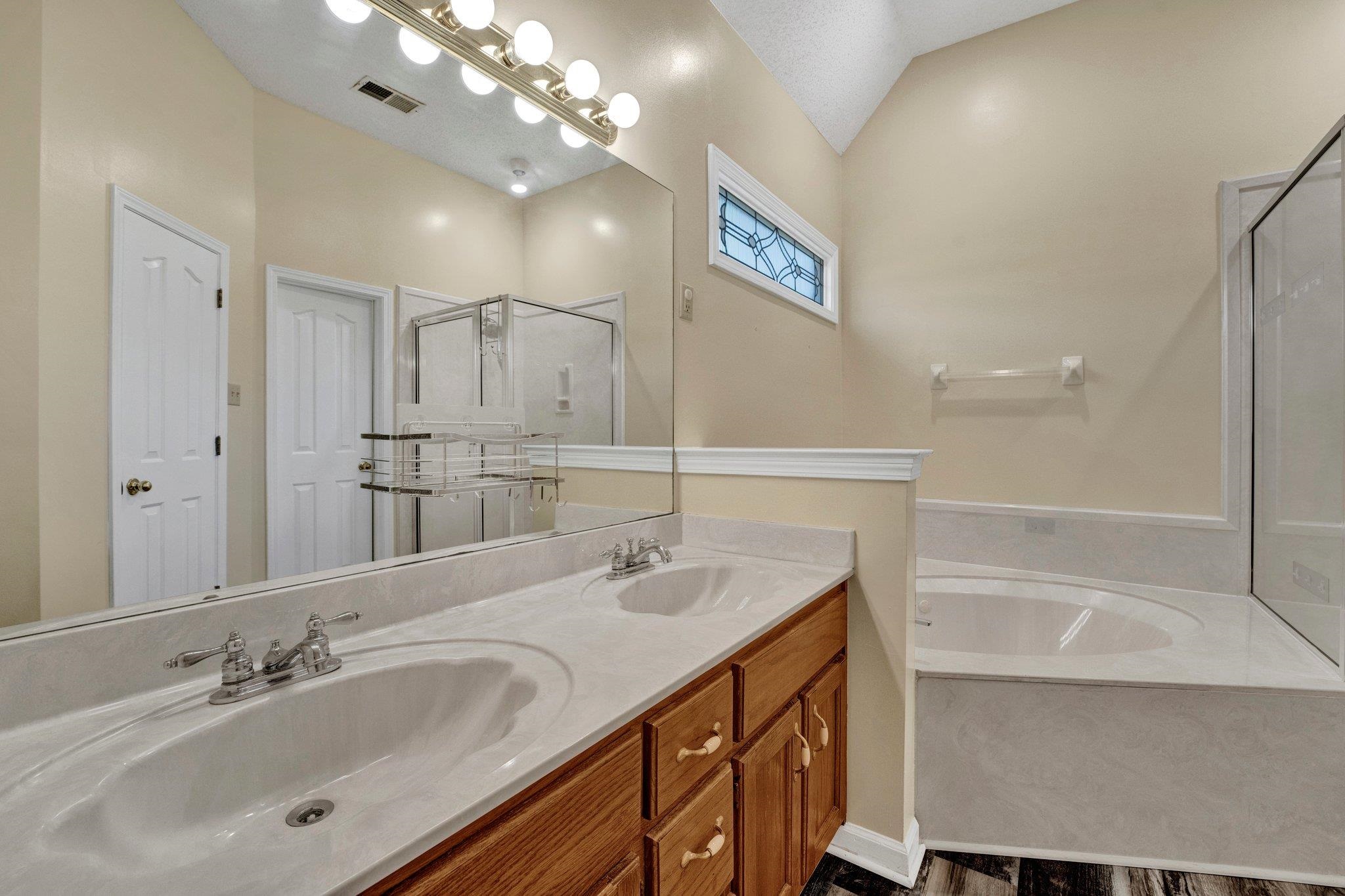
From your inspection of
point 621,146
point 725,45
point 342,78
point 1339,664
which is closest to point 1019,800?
point 1339,664

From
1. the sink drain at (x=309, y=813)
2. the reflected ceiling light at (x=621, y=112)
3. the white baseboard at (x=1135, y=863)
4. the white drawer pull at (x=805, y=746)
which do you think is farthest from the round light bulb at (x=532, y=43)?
the white baseboard at (x=1135, y=863)

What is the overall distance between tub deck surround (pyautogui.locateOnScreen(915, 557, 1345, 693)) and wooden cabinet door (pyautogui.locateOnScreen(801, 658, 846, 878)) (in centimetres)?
30

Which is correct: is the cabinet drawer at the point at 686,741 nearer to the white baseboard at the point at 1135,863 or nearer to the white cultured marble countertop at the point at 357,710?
the white cultured marble countertop at the point at 357,710

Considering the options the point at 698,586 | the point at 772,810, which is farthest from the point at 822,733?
the point at 698,586

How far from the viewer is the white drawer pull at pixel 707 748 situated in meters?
0.88

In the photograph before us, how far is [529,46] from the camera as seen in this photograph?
1343 mm

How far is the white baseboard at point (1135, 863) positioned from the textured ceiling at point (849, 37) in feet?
8.92

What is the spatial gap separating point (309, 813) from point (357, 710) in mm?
140

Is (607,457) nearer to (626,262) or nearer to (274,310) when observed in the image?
(626,262)

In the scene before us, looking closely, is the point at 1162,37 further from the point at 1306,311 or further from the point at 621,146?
the point at 621,146

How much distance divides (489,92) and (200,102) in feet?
2.02

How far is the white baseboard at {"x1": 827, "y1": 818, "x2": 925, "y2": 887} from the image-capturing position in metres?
1.49

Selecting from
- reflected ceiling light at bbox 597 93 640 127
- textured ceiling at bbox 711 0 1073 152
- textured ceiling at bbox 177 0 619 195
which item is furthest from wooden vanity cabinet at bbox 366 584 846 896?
textured ceiling at bbox 711 0 1073 152

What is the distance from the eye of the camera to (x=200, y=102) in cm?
84
